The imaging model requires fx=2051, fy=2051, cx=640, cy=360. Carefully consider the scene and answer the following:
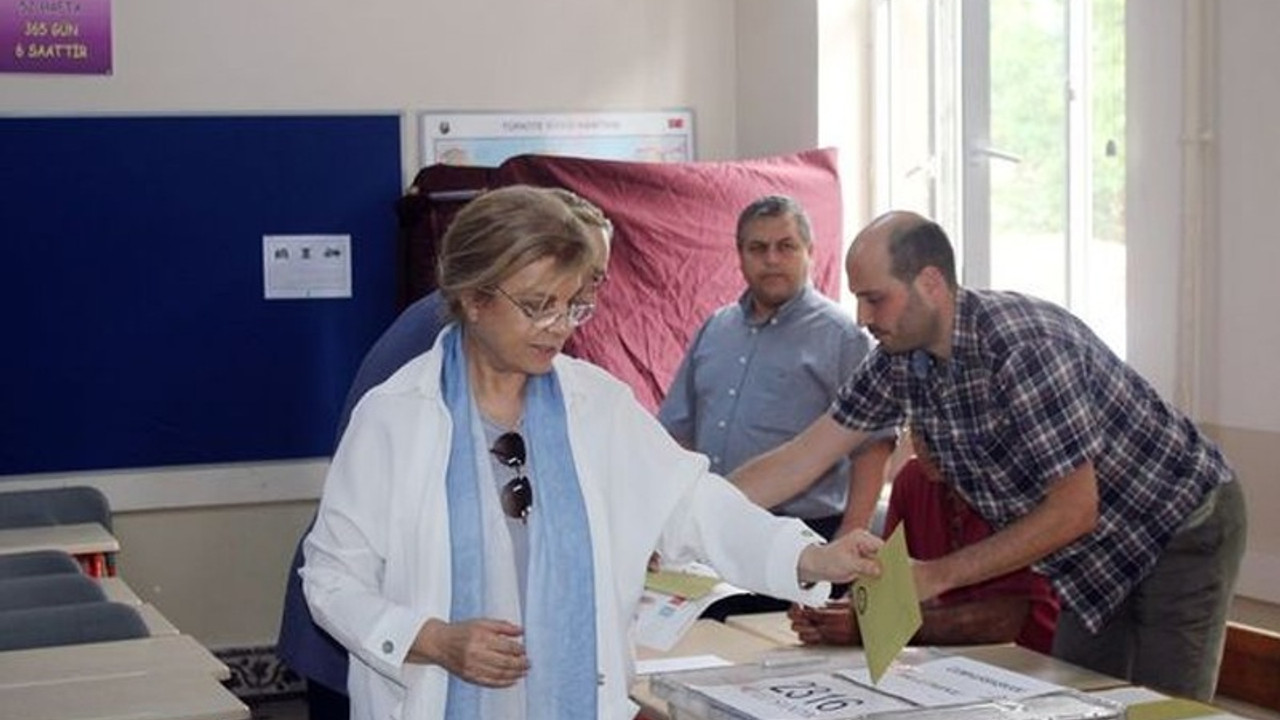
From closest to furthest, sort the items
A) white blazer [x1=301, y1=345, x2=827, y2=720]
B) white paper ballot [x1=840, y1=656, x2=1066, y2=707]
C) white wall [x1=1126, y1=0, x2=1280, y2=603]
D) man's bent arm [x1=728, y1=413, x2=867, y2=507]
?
white blazer [x1=301, y1=345, x2=827, y2=720], white paper ballot [x1=840, y1=656, x2=1066, y2=707], man's bent arm [x1=728, y1=413, x2=867, y2=507], white wall [x1=1126, y1=0, x2=1280, y2=603]

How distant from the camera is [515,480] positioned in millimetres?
2963

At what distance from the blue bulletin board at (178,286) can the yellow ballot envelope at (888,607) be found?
4.01 meters

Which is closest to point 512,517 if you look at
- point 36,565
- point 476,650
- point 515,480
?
point 515,480

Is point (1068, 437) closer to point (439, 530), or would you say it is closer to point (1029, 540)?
point (1029, 540)

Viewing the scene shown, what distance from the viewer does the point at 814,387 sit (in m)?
5.45

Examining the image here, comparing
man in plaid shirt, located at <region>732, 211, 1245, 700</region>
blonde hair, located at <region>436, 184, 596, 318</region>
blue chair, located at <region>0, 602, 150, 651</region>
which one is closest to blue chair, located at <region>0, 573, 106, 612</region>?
blue chair, located at <region>0, 602, 150, 651</region>

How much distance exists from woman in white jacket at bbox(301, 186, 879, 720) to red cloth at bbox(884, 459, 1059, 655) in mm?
1028

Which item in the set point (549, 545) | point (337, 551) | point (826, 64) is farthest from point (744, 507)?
point (826, 64)

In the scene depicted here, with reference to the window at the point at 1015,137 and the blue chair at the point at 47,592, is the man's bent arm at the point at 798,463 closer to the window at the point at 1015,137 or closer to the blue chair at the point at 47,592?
the window at the point at 1015,137

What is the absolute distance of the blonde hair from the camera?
2861 mm

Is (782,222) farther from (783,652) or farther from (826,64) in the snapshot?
(783,652)

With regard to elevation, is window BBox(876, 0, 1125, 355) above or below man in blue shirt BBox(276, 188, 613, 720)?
above

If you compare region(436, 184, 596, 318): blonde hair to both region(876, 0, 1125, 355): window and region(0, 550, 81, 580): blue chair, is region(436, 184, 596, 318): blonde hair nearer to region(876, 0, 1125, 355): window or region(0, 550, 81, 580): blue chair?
region(0, 550, 81, 580): blue chair

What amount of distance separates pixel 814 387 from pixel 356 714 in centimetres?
264
